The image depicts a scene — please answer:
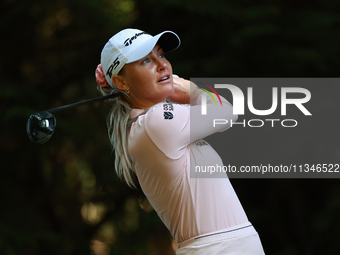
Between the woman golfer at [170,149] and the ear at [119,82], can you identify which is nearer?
the woman golfer at [170,149]

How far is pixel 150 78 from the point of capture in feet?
4.39

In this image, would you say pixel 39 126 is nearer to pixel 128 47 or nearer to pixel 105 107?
pixel 128 47

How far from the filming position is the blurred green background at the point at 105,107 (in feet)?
8.76

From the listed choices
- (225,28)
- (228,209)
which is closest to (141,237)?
(225,28)

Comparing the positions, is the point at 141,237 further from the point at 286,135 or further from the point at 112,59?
the point at 112,59

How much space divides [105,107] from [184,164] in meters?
1.82

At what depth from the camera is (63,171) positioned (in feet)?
10.4

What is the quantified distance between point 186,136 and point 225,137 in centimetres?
153

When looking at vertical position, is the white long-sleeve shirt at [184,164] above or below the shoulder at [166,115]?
below

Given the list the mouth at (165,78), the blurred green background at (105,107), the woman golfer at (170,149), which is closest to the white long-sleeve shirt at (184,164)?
the woman golfer at (170,149)

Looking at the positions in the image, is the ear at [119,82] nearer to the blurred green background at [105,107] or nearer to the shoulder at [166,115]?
the shoulder at [166,115]

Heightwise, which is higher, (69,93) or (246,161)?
Result: (69,93)

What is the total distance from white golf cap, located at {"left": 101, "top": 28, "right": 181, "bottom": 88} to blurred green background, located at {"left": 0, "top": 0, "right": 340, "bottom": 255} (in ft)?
4.28

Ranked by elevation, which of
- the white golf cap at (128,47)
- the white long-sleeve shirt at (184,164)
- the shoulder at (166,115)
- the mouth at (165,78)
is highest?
the white golf cap at (128,47)
